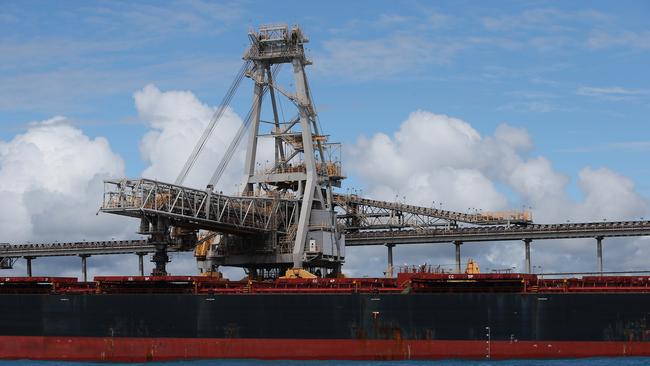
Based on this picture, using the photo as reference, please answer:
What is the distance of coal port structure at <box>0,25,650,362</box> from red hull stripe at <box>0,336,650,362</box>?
0.06m

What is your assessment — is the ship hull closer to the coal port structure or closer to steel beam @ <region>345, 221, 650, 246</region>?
the coal port structure

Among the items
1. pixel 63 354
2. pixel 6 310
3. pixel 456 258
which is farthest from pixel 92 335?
pixel 456 258

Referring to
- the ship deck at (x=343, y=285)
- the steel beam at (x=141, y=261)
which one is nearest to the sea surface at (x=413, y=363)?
the ship deck at (x=343, y=285)

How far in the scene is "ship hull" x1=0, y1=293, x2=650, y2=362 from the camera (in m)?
52.0

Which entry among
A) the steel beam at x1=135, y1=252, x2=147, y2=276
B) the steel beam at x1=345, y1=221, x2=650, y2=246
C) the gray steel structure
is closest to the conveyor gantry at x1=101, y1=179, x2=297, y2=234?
the gray steel structure

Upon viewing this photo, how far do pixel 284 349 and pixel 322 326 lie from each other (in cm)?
234

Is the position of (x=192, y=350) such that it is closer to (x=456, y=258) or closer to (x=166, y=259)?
(x=166, y=259)

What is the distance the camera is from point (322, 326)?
54750 mm

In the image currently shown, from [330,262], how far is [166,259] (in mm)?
13518

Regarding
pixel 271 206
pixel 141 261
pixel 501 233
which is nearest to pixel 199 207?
pixel 271 206

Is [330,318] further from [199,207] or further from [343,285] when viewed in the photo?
[199,207]

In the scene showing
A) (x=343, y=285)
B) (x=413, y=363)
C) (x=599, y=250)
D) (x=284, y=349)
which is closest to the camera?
(x=413, y=363)

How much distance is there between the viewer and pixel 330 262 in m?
70.9

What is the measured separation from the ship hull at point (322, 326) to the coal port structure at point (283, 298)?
61 millimetres
